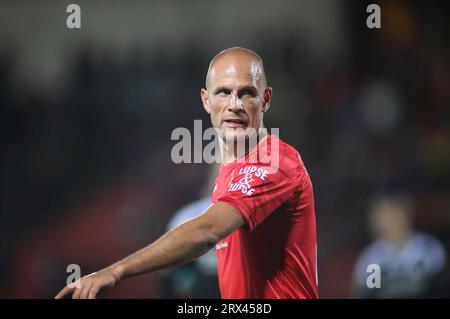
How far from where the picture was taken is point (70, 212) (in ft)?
23.8

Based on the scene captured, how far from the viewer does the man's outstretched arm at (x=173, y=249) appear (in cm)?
217

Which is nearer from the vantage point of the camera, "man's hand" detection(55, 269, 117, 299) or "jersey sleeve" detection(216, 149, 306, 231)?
"man's hand" detection(55, 269, 117, 299)

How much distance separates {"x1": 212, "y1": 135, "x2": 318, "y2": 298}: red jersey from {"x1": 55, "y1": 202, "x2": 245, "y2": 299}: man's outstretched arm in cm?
20

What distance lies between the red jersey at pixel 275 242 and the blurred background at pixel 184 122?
3441mm

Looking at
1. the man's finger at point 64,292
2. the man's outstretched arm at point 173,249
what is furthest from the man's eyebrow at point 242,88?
the man's finger at point 64,292

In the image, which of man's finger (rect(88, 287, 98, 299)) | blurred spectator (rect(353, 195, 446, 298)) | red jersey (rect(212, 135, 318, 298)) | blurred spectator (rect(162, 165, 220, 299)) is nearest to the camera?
man's finger (rect(88, 287, 98, 299))

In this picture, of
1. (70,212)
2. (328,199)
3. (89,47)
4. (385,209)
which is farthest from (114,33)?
(385,209)

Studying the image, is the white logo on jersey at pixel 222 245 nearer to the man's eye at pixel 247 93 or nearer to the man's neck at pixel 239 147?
the man's neck at pixel 239 147

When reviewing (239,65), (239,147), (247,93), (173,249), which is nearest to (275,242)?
(239,147)

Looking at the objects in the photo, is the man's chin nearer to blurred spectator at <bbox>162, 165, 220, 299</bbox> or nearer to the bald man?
the bald man

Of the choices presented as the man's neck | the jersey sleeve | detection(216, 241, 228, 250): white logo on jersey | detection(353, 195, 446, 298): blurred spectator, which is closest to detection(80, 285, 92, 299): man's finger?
the jersey sleeve

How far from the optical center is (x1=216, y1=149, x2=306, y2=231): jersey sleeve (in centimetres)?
266
